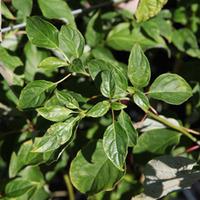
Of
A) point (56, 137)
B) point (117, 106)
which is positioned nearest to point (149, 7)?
point (117, 106)

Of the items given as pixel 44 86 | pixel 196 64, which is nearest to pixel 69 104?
pixel 44 86

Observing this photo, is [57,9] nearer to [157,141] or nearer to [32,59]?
[32,59]

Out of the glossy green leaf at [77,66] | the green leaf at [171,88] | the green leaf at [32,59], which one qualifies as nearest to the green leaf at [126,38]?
the green leaf at [32,59]

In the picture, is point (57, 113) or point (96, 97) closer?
point (57, 113)

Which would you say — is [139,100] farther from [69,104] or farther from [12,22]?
[12,22]

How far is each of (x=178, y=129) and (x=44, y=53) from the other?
1.37 ft

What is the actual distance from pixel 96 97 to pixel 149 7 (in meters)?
0.24

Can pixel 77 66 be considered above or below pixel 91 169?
above

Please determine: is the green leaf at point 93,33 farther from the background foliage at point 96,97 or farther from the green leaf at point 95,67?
the green leaf at point 95,67

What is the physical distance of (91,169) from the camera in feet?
4.04

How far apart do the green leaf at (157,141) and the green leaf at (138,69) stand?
336mm

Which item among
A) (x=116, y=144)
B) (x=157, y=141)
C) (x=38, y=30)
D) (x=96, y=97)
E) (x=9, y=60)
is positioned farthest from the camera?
(x=157, y=141)

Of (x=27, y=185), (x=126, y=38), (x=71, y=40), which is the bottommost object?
(x=27, y=185)

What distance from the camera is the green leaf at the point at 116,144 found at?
0.96 m
